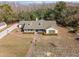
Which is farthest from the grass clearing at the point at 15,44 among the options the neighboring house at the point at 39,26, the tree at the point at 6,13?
the tree at the point at 6,13

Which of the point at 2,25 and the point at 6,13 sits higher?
the point at 6,13

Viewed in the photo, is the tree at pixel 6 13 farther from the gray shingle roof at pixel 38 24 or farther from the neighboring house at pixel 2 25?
the gray shingle roof at pixel 38 24

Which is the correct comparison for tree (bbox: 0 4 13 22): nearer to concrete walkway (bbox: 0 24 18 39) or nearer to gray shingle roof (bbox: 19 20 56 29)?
concrete walkway (bbox: 0 24 18 39)

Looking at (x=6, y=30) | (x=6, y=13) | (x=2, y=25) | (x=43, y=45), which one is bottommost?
(x=43, y=45)

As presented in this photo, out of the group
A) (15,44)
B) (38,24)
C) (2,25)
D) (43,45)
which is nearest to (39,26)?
(38,24)

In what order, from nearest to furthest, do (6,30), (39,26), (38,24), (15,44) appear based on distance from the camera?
(15,44)
(6,30)
(39,26)
(38,24)

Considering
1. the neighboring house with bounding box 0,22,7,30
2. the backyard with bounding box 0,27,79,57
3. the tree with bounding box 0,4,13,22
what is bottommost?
the backyard with bounding box 0,27,79,57

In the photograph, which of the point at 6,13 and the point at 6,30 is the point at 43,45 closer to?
the point at 6,30

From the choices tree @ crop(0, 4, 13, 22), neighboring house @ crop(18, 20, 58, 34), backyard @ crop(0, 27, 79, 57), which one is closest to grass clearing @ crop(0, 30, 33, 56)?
backyard @ crop(0, 27, 79, 57)

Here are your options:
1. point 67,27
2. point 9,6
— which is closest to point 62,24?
point 67,27
